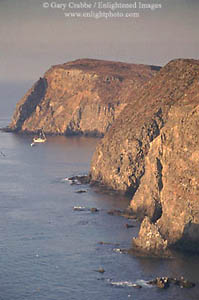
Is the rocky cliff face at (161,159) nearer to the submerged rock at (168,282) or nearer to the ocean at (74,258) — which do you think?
the ocean at (74,258)

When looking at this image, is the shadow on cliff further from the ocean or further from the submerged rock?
the submerged rock

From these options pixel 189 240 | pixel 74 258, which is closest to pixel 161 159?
pixel 189 240

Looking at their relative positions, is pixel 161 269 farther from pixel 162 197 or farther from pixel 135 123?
pixel 135 123

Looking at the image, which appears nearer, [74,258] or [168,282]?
[168,282]

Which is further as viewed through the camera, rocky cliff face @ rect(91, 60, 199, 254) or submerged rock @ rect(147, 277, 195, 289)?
rocky cliff face @ rect(91, 60, 199, 254)

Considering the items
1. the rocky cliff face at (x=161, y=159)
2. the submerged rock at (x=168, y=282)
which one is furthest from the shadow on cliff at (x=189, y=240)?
the submerged rock at (x=168, y=282)

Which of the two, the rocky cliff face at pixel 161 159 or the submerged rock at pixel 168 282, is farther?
the rocky cliff face at pixel 161 159

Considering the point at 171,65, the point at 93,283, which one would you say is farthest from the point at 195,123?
the point at 171,65

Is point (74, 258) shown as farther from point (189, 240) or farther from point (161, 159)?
point (161, 159)

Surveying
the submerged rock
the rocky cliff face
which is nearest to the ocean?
the submerged rock
